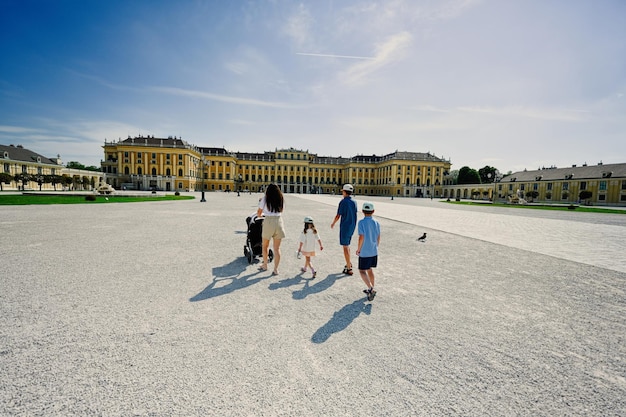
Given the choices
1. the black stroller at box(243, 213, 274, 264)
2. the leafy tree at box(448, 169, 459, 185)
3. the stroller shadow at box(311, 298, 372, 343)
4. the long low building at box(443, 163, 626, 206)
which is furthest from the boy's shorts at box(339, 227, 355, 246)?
the leafy tree at box(448, 169, 459, 185)

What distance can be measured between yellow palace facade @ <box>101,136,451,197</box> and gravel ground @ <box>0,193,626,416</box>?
57.5m

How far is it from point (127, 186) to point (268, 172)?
4084 cm

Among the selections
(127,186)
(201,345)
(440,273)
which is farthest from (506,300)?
(127,186)

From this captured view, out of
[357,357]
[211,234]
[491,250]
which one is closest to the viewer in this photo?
[357,357]

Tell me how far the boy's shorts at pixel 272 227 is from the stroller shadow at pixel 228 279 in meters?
0.81

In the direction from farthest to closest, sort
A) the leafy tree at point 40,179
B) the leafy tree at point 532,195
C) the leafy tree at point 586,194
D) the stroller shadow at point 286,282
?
the leafy tree at point 532,195 < the leafy tree at point 40,179 < the leafy tree at point 586,194 < the stroller shadow at point 286,282

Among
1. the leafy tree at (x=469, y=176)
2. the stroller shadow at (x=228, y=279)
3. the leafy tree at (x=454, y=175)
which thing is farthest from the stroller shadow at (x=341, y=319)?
the leafy tree at (x=454, y=175)

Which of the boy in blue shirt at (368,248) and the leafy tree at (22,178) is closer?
the boy in blue shirt at (368,248)

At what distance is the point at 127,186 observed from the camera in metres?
67.8

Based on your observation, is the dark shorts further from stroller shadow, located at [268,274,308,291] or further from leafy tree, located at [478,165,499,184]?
leafy tree, located at [478,165,499,184]

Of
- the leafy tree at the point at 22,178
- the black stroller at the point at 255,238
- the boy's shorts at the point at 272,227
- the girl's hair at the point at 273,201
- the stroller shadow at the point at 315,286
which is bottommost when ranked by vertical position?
the stroller shadow at the point at 315,286

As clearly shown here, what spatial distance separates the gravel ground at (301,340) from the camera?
2182 millimetres

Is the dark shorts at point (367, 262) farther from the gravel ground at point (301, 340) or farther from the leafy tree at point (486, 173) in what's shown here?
the leafy tree at point (486, 173)

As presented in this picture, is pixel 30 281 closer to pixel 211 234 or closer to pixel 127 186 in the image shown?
pixel 211 234
